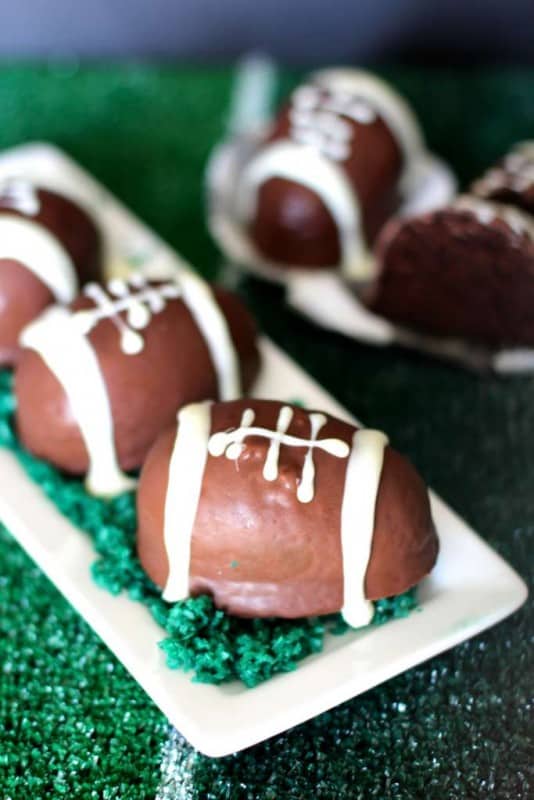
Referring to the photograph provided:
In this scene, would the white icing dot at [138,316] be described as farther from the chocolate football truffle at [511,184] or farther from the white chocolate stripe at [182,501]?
the chocolate football truffle at [511,184]

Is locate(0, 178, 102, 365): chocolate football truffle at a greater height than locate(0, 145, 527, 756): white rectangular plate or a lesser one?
greater

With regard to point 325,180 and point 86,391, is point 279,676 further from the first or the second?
point 325,180

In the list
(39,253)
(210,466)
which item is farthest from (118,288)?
(210,466)

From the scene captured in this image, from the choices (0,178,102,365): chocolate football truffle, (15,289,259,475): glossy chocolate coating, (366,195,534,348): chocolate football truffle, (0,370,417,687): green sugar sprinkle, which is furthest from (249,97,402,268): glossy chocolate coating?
(0,370,417,687): green sugar sprinkle

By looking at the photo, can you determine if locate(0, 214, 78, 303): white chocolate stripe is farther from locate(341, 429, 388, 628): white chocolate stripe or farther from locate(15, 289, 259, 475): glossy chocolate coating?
locate(341, 429, 388, 628): white chocolate stripe

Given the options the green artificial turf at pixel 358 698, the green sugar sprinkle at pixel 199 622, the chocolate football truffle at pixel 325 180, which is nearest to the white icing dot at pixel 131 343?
A: the green sugar sprinkle at pixel 199 622

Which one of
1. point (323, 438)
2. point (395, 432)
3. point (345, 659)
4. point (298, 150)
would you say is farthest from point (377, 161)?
point (345, 659)
